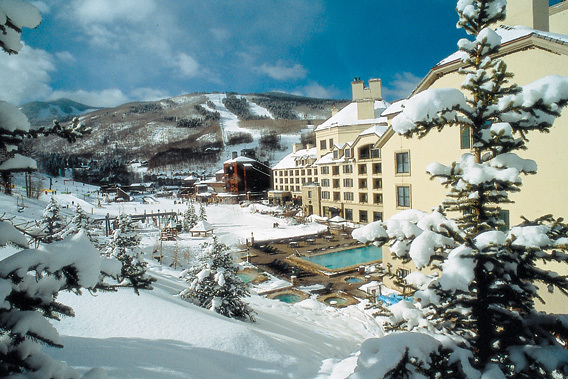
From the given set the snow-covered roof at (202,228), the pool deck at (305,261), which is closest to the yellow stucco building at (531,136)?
the pool deck at (305,261)

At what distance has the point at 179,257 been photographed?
84.7 ft

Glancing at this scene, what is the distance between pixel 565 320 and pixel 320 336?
366 inches

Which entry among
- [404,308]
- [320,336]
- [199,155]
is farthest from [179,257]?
[199,155]

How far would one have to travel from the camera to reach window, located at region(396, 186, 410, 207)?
14781mm

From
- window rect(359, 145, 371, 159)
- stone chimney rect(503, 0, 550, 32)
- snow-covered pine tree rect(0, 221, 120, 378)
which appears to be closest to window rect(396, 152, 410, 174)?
stone chimney rect(503, 0, 550, 32)

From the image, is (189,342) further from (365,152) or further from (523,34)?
(365,152)

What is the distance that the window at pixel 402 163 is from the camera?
48.0ft

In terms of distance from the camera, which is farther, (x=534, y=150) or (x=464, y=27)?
(x=534, y=150)

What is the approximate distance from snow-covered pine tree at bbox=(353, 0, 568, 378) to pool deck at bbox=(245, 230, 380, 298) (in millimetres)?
13380

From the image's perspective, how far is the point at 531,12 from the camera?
33.3 feet

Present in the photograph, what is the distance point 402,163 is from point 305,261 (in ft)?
37.1

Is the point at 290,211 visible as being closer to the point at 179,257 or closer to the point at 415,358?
the point at 179,257

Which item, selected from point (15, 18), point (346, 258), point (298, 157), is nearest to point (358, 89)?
point (298, 157)

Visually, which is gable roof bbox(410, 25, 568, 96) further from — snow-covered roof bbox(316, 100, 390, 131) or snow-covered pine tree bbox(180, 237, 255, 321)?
snow-covered roof bbox(316, 100, 390, 131)
